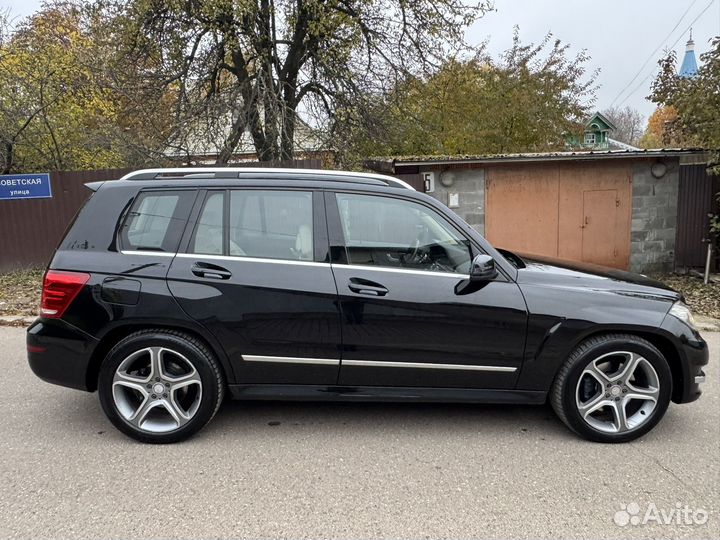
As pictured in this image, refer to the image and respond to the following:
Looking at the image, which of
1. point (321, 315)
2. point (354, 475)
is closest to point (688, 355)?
point (354, 475)

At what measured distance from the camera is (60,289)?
3.16m

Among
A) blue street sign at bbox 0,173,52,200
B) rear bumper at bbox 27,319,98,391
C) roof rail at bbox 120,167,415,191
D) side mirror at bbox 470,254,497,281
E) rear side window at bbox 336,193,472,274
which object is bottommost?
rear bumper at bbox 27,319,98,391

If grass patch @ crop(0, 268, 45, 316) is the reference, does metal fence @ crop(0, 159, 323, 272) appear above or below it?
above

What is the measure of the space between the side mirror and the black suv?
0.05 ft

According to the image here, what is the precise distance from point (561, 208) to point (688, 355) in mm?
6231

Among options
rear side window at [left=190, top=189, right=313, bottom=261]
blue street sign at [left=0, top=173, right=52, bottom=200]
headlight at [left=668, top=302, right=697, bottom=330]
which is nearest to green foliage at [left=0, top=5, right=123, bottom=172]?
blue street sign at [left=0, top=173, right=52, bottom=200]

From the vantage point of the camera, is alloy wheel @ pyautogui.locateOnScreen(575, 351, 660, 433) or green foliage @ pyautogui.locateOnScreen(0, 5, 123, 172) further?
green foliage @ pyautogui.locateOnScreen(0, 5, 123, 172)

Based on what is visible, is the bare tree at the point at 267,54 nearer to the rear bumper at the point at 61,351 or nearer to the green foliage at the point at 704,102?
the green foliage at the point at 704,102

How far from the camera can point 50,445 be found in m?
3.22

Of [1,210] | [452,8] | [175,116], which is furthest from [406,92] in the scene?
[1,210]

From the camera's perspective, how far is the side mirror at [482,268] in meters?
3.06

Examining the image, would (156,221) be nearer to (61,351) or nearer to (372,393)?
(61,351)

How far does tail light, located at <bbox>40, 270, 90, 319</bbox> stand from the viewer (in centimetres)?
315

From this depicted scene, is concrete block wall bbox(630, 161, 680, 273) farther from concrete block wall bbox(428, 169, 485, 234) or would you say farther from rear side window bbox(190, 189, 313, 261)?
rear side window bbox(190, 189, 313, 261)
